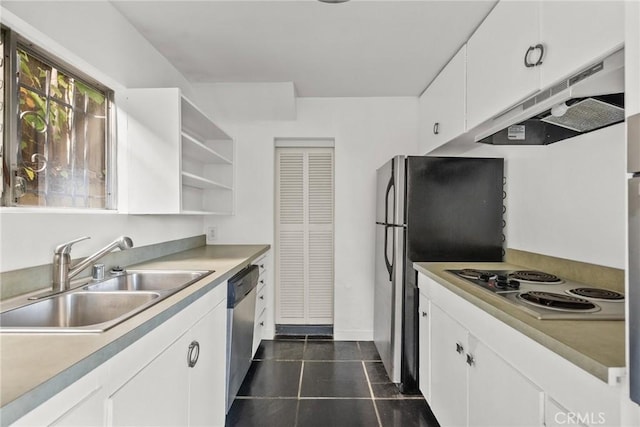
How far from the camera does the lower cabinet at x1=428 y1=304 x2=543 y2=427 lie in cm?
110

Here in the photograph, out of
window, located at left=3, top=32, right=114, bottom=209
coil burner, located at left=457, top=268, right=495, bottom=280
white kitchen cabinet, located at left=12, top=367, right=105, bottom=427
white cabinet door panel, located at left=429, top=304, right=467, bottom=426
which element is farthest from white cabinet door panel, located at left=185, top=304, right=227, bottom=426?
coil burner, located at left=457, top=268, right=495, bottom=280

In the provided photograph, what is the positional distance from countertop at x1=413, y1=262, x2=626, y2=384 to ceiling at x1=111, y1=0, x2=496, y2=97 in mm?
1588

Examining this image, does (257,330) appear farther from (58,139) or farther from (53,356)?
(53,356)

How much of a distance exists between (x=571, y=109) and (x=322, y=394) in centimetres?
214

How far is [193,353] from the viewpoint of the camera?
4.73 feet

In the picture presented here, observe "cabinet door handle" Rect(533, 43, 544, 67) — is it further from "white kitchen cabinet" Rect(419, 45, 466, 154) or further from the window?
the window

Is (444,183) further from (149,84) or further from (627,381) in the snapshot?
(149,84)

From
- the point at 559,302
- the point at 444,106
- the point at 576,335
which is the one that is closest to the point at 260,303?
the point at 444,106

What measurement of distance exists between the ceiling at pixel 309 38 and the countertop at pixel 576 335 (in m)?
1.59

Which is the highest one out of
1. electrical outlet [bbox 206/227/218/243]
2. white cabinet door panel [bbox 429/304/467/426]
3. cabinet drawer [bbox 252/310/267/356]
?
electrical outlet [bbox 206/227/218/243]

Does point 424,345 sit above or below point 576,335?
below

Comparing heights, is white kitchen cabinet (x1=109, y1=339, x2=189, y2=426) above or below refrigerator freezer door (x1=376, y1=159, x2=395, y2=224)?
below

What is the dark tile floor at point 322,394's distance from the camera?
2080 millimetres

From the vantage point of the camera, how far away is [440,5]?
190 centimetres
